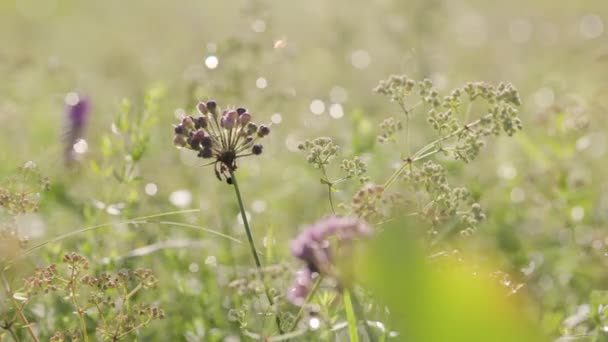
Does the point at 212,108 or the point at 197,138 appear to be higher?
the point at 212,108

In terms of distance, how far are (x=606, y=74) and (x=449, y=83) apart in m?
1.85

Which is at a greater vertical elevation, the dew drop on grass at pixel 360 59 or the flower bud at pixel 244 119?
the dew drop on grass at pixel 360 59

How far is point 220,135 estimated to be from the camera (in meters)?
1.67

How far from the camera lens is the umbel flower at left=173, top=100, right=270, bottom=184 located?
1.61 m

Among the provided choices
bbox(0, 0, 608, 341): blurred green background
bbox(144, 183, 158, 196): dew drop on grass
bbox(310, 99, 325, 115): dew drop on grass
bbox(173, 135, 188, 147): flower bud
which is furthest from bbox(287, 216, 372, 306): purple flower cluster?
bbox(310, 99, 325, 115): dew drop on grass

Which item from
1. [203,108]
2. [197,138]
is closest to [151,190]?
[203,108]

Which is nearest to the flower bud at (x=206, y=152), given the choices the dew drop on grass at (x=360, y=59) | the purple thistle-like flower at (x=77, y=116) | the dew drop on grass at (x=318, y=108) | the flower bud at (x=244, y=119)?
the flower bud at (x=244, y=119)

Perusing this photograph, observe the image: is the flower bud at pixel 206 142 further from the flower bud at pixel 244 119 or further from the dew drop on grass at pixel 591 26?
the dew drop on grass at pixel 591 26

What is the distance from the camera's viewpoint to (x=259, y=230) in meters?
3.35

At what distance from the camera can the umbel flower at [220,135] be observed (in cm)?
161

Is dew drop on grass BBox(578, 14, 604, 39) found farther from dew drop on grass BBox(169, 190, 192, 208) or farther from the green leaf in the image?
the green leaf

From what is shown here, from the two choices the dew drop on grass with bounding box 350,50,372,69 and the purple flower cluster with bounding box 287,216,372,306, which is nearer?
the purple flower cluster with bounding box 287,216,372,306

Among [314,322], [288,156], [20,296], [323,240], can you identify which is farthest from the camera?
[288,156]

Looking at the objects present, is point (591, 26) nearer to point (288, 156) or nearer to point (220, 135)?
point (288, 156)
